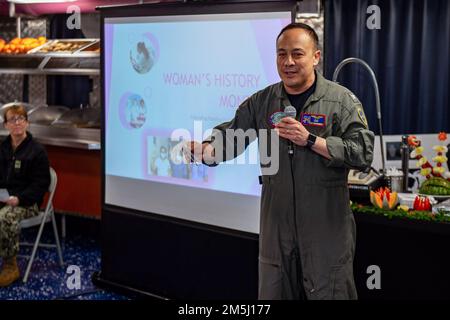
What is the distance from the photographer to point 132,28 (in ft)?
14.4

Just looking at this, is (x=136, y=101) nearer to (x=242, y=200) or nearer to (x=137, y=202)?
(x=137, y=202)

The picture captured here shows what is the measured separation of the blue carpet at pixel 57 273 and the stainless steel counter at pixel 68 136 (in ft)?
2.94

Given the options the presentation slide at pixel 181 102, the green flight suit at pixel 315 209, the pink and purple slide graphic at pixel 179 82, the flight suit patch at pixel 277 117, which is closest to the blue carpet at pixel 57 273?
the presentation slide at pixel 181 102

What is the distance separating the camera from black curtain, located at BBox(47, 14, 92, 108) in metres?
6.75

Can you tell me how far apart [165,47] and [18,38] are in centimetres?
332

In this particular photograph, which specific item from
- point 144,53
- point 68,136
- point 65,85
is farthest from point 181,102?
point 65,85

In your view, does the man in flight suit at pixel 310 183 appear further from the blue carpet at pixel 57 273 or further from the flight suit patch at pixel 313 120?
the blue carpet at pixel 57 273

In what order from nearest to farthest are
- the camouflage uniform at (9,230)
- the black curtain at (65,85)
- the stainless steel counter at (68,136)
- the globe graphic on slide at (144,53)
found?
the globe graphic on slide at (144,53) → the camouflage uniform at (9,230) → the stainless steel counter at (68,136) → the black curtain at (65,85)

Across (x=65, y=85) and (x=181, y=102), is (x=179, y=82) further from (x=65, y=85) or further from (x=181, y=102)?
(x=65, y=85)

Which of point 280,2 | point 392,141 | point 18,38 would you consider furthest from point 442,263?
point 18,38

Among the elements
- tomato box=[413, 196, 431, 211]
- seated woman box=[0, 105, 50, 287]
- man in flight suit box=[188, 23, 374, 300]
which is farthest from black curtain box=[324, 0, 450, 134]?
man in flight suit box=[188, 23, 374, 300]

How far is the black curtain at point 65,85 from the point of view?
6.75 metres

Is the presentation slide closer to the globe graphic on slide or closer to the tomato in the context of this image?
the globe graphic on slide

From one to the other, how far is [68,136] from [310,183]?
12.1ft
